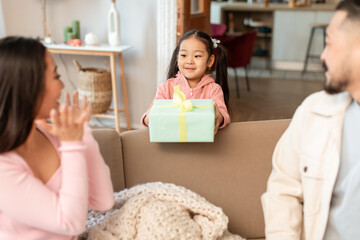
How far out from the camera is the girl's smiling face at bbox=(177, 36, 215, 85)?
7.86 feet

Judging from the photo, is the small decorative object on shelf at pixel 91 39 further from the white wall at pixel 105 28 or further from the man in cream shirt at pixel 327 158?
the man in cream shirt at pixel 327 158

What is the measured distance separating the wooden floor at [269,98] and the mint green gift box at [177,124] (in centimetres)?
292

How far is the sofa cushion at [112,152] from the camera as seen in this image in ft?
5.99

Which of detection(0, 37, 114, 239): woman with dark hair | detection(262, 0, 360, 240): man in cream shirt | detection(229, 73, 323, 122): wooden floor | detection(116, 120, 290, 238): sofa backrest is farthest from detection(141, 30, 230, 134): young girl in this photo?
detection(229, 73, 323, 122): wooden floor

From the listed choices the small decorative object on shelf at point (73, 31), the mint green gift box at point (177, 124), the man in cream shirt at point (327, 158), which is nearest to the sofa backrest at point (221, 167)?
the mint green gift box at point (177, 124)

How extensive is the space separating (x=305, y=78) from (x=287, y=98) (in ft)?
4.38

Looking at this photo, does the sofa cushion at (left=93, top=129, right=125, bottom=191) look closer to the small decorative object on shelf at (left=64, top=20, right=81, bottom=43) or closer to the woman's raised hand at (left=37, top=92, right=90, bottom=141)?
the woman's raised hand at (left=37, top=92, right=90, bottom=141)

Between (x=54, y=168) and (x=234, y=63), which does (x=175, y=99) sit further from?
(x=234, y=63)

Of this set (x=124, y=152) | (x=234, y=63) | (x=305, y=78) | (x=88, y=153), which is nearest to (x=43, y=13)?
(x=234, y=63)

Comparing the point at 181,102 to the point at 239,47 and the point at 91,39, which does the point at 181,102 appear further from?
the point at 239,47

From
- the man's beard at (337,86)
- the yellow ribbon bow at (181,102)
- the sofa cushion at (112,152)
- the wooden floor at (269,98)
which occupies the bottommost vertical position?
the wooden floor at (269,98)

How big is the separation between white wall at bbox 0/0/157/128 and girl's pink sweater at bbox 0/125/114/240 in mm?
3231

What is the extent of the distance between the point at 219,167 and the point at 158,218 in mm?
464

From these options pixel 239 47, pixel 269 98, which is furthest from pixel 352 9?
pixel 269 98
